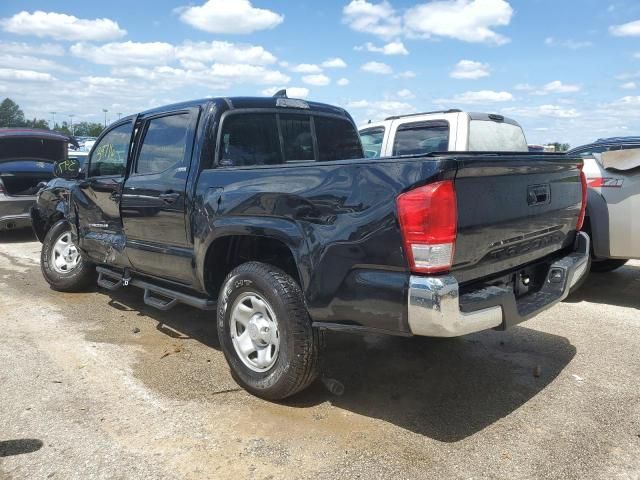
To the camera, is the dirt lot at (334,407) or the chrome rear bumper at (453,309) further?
the dirt lot at (334,407)

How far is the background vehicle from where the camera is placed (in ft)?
17.6

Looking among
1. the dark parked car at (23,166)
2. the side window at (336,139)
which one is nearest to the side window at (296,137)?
the side window at (336,139)

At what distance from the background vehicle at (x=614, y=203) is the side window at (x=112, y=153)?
4.65 meters

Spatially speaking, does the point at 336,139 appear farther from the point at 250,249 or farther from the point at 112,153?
the point at 112,153

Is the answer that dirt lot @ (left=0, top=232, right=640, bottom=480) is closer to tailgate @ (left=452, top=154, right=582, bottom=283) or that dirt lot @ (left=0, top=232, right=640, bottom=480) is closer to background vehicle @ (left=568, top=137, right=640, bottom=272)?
background vehicle @ (left=568, top=137, right=640, bottom=272)

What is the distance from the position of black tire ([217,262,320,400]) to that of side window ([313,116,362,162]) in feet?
5.28

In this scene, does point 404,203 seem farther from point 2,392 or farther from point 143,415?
point 2,392

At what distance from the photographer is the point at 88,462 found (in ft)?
9.22

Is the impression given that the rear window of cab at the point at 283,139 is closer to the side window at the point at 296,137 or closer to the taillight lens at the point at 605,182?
the side window at the point at 296,137

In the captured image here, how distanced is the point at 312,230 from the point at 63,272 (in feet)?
14.2

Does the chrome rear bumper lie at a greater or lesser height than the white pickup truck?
lesser

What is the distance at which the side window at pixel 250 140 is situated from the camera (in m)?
4.08

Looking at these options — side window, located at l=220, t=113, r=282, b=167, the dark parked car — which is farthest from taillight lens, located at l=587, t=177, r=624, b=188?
the dark parked car

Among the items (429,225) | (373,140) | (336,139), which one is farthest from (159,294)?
(373,140)
